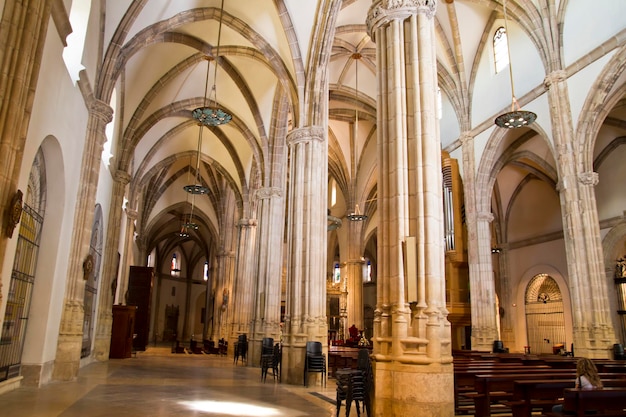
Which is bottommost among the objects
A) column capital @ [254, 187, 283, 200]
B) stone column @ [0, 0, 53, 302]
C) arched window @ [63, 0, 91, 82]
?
stone column @ [0, 0, 53, 302]

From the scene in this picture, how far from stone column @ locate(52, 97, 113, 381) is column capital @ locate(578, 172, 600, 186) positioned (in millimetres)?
13311

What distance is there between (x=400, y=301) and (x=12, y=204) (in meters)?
5.28

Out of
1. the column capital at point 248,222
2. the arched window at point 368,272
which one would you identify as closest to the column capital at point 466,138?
the column capital at point 248,222

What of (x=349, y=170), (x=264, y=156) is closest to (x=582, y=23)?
(x=264, y=156)

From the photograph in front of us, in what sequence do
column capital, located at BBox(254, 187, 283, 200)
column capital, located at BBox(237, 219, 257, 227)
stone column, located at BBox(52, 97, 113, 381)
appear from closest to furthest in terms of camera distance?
stone column, located at BBox(52, 97, 113, 381) → column capital, located at BBox(254, 187, 283, 200) → column capital, located at BBox(237, 219, 257, 227)

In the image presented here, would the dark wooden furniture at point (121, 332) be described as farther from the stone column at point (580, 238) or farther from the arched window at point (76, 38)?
the stone column at point (580, 238)

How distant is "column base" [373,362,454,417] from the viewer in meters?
6.23

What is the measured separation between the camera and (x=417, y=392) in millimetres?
6285

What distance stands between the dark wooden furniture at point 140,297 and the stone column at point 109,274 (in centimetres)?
737

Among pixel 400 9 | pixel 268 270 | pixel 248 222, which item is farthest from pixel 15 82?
pixel 248 222

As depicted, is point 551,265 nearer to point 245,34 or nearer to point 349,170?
point 349,170

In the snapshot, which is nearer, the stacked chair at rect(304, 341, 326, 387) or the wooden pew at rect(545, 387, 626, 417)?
the wooden pew at rect(545, 387, 626, 417)

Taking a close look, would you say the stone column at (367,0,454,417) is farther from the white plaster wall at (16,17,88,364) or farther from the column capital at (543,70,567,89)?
the column capital at (543,70,567,89)

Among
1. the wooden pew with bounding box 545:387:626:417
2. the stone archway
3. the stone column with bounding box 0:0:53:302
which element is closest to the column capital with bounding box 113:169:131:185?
the stone column with bounding box 0:0:53:302
